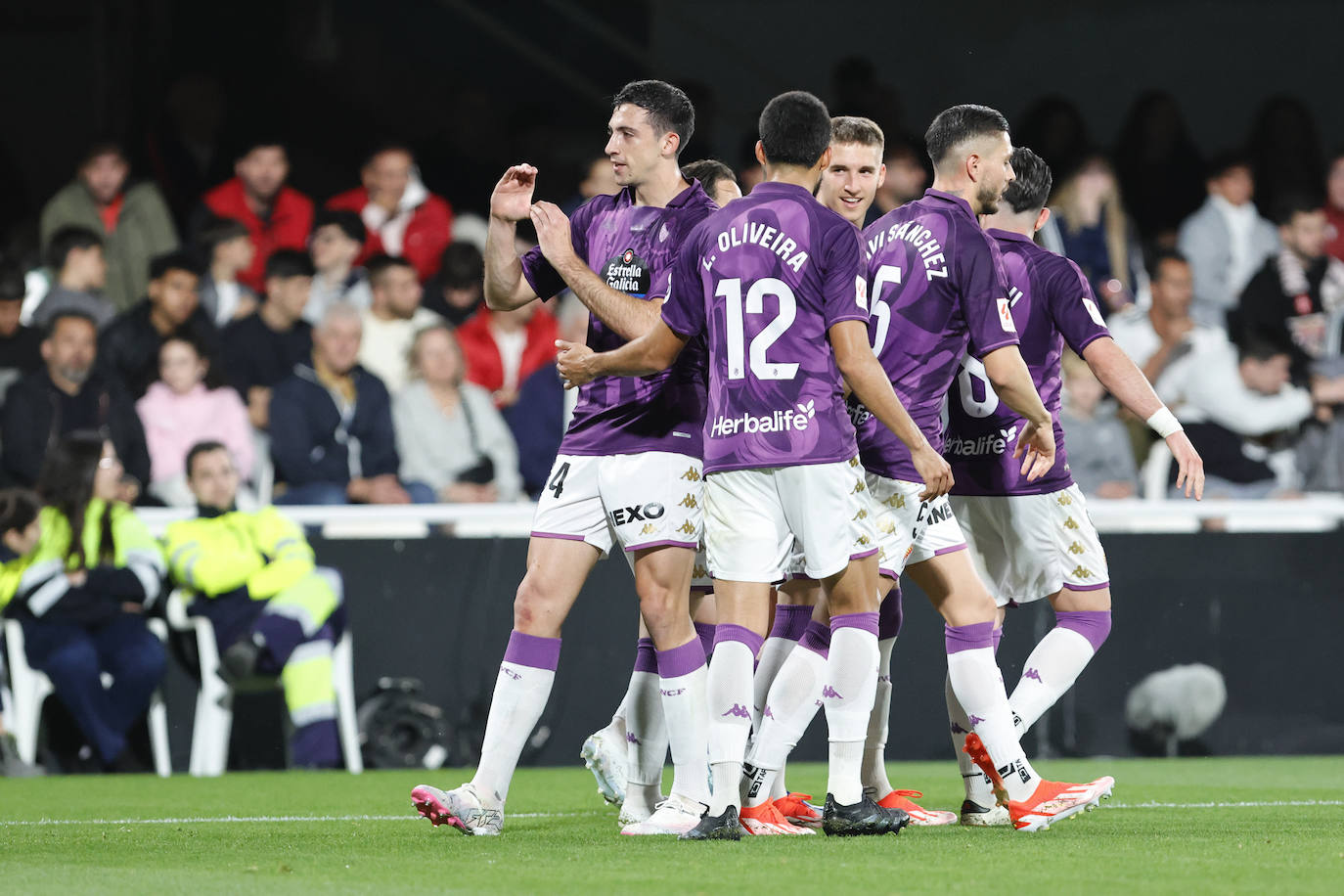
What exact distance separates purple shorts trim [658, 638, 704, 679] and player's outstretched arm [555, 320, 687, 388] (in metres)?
0.92

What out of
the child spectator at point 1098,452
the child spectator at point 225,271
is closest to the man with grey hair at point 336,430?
the child spectator at point 225,271

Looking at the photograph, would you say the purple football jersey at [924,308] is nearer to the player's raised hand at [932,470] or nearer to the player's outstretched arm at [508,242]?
the player's raised hand at [932,470]

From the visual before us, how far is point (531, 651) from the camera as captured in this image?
6.02 meters

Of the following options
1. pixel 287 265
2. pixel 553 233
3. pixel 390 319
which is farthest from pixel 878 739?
pixel 287 265

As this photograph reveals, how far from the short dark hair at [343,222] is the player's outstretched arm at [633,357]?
6.64 m

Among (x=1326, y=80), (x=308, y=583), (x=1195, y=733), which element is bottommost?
(x=1195, y=733)

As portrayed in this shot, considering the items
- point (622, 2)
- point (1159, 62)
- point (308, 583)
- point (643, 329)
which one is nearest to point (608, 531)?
→ point (643, 329)

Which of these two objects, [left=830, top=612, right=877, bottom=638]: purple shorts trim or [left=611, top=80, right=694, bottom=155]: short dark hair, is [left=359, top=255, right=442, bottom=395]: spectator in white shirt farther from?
[left=830, top=612, right=877, bottom=638]: purple shorts trim

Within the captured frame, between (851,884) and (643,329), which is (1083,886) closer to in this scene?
(851,884)

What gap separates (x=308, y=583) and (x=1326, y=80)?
34.0 ft

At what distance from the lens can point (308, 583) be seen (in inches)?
391

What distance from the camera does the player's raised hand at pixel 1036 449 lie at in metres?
6.23

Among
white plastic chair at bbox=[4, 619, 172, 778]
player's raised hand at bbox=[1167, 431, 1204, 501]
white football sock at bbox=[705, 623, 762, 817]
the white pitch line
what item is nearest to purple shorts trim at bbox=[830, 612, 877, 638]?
white football sock at bbox=[705, 623, 762, 817]

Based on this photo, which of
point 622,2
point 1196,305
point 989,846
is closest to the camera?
point 989,846
